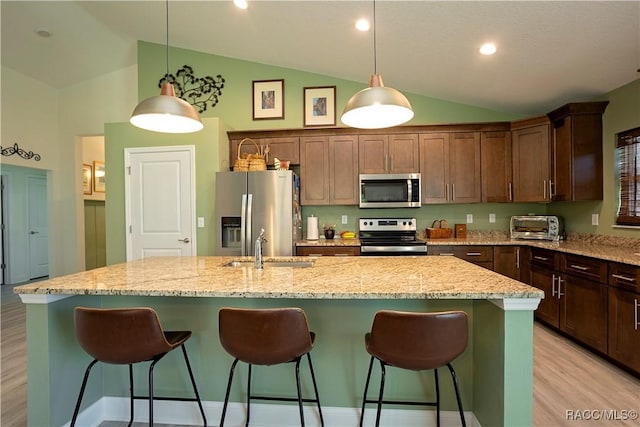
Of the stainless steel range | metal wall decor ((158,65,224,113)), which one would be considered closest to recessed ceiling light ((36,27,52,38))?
metal wall decor ((158,65,224,113))

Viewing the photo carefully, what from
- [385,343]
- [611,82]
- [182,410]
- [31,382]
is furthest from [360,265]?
[611,82]

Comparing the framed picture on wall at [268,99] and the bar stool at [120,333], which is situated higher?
the framed picture on wall at [268,99]

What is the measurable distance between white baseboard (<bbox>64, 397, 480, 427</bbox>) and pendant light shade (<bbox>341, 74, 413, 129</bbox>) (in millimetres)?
1681

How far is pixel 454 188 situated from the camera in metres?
4.05

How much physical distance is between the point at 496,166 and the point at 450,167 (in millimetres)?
542

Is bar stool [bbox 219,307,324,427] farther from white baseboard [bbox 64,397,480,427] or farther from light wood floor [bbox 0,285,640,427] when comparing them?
light wood floor [bbox 0,285,640,427]

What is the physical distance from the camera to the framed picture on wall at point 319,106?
4324mm

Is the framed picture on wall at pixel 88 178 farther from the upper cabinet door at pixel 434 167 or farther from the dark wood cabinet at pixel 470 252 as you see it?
the dark wood cabinet at pixel 470 252

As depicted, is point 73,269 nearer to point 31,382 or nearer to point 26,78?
point 26,78

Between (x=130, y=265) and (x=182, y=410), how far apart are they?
3.19 feet

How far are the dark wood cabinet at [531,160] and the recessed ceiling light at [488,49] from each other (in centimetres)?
123

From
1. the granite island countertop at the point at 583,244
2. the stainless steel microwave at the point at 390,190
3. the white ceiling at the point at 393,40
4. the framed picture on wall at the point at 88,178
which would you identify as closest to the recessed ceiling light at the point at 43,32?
the white ceiling at the point at 393,40

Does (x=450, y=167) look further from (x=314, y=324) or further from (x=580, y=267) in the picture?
(x=314, y=324)

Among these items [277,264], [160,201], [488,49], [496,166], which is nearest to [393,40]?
[488,49]
